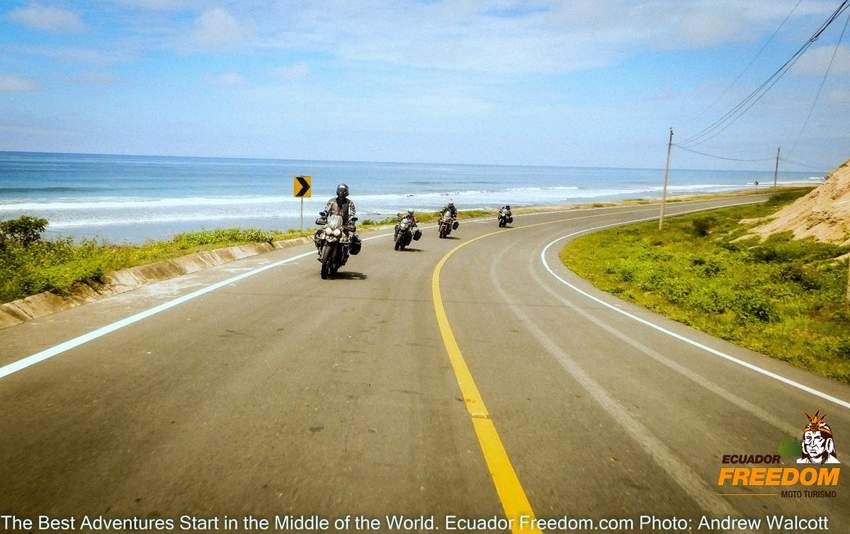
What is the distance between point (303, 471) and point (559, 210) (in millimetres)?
56360

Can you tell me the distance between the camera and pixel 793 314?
10.7 metres

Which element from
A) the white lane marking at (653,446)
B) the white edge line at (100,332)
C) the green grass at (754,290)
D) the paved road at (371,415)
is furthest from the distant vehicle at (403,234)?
the white lane marking at (653,446)

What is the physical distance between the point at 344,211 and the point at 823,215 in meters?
22.9

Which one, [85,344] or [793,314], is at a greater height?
[85,344]

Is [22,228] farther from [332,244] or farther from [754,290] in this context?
[754,290]

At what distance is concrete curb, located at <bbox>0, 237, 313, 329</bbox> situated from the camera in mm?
6100

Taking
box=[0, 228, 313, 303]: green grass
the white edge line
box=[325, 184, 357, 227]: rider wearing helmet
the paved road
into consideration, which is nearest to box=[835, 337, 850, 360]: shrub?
the paved road

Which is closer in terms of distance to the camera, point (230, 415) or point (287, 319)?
point (230, 415)

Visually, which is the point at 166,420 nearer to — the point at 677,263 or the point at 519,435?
the point at 519,435

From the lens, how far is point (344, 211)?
38.8ft

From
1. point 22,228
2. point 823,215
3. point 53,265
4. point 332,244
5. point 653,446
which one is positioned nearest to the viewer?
point 653,446

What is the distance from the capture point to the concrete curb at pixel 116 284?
610 cm

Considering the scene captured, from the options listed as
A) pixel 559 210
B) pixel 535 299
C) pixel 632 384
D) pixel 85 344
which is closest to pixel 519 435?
pixel 632 384

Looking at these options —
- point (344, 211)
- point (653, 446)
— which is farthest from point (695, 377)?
point (344, 211)
